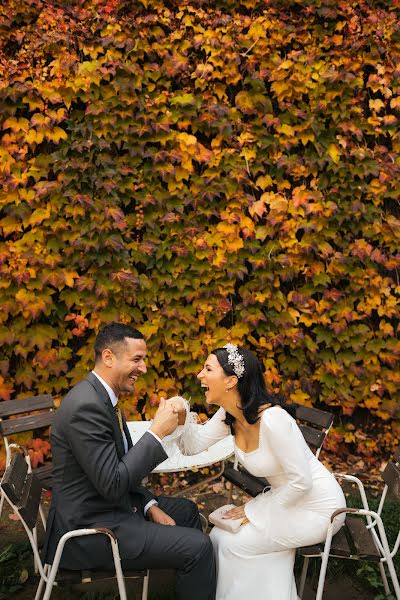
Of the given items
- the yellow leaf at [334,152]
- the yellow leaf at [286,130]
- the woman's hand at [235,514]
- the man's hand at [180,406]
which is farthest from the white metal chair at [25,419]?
the yellow leaf at [334,152]

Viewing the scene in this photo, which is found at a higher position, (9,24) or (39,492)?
(9,24)

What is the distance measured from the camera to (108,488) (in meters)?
2.42

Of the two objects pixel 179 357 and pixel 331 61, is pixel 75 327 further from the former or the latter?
pixel 331 61

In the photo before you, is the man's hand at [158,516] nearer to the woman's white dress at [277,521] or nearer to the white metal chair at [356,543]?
the woman's white dress at [277,521]

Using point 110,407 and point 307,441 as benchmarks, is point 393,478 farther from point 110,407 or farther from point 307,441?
point 110,407

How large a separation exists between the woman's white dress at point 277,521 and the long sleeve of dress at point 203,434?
285 millimetres

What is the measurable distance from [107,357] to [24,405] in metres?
1.60

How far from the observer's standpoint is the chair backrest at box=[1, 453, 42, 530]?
8.26 feet

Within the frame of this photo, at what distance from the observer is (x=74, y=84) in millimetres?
4594

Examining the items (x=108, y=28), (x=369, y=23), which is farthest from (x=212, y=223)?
(x=369, y=23)

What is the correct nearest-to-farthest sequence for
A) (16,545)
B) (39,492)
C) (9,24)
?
(39,492)
(16,545)
(9,24)

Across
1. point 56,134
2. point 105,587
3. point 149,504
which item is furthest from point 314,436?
point 56,134

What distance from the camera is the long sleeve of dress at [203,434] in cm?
316

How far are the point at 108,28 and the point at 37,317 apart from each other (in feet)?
8.21
